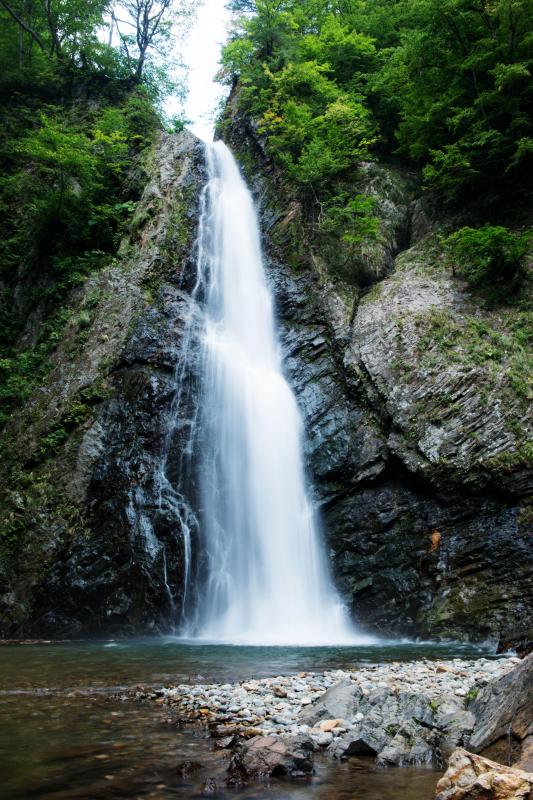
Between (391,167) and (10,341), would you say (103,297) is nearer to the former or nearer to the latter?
(10,341)

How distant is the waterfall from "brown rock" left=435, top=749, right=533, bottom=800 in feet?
23.2

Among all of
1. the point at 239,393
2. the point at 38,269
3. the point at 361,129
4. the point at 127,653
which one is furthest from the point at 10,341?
the point at 361,129

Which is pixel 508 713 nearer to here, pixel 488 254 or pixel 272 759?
pixel 272 759

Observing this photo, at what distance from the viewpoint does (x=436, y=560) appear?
1002 centimetres

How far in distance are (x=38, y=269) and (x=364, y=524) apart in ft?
38.7

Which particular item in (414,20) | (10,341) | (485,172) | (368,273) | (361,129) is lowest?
(10,341)

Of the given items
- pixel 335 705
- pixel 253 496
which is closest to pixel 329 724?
pixel 335 705

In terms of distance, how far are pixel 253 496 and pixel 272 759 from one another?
8.13m

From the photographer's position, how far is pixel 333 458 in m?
11.7

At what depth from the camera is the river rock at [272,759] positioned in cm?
339

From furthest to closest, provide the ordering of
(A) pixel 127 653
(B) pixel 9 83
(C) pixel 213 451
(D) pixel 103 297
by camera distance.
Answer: (B) pixel 9 83
(D) pixel 103 297
(C) pixel 213 451
(A) pixel 127 653

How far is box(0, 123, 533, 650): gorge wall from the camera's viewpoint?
9.79m

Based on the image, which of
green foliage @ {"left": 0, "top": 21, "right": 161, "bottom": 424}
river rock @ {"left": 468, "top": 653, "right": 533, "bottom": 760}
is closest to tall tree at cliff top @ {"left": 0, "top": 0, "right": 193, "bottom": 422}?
green foliage @ {"left": 0, "top": 21, "right": 161, "bottom": 424}

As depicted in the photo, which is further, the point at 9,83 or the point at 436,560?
the point at 9,83
